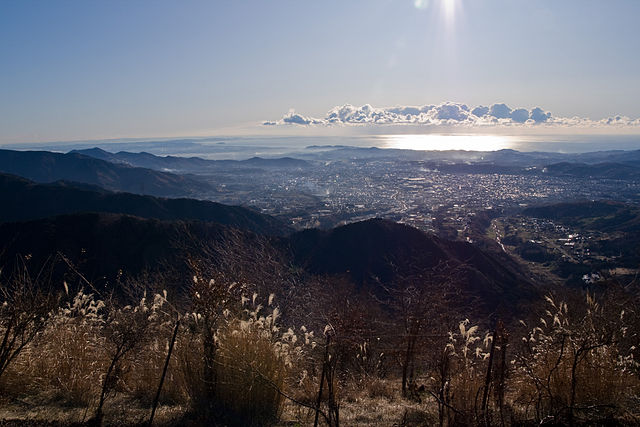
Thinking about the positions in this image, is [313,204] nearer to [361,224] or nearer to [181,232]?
[361,224]

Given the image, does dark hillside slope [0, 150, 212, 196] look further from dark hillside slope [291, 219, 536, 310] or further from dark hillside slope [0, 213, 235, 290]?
dark hillside slope [291, 219, 536, 310]

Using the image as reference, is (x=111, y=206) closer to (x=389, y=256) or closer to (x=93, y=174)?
(x=389, y=256)

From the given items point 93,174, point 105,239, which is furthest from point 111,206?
point 93,174

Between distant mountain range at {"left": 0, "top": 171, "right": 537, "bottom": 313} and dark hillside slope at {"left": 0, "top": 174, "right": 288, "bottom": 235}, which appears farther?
dark hillside slope at {"left": 0, "top": 174, "right": 288, "bottom": 235}

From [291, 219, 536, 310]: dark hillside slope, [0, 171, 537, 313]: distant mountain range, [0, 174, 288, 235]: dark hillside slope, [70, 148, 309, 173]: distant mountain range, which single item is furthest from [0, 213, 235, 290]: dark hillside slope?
[70, 148, 309, 173]: distant mountain range

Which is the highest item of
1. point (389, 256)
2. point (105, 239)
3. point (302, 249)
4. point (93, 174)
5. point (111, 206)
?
point (93, 174)
